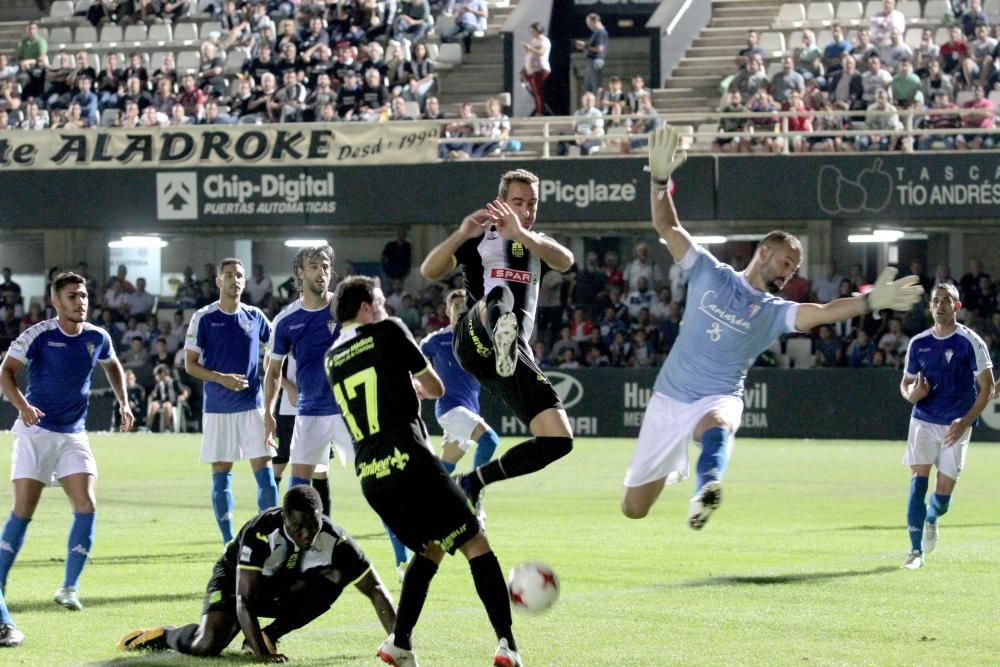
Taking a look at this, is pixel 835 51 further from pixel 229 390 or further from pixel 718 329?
pixel 718 329

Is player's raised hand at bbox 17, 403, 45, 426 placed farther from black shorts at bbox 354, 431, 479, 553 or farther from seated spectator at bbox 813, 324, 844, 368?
seated spectator at bbox 813, 324, 844, 368

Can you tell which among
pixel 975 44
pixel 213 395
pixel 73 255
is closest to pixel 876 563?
pixel 213 395

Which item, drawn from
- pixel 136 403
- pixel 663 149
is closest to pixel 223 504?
pixel 663 149

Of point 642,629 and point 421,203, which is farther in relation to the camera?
point 421,203

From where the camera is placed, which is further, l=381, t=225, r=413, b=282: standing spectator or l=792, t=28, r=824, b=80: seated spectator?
l=381, t=225, r=413, b=282: standing spectator

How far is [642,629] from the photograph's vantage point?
362 inches

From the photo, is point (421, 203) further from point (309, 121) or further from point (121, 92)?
point (121, 92)

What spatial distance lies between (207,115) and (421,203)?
17.1 feet

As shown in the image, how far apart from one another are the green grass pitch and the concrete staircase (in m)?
13.5

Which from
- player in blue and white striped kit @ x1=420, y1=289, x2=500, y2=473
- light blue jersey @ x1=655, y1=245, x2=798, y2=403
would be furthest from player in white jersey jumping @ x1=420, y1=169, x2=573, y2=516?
player in blue and white striped kit @ x1=420, y1=289, x2=500, y2=473

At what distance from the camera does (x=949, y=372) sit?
1245 centimetres

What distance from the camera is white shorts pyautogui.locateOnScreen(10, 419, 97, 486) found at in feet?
32.8

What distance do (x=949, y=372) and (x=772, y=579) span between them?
2476mm

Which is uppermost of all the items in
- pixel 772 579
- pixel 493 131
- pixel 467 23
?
pixel 467 23
